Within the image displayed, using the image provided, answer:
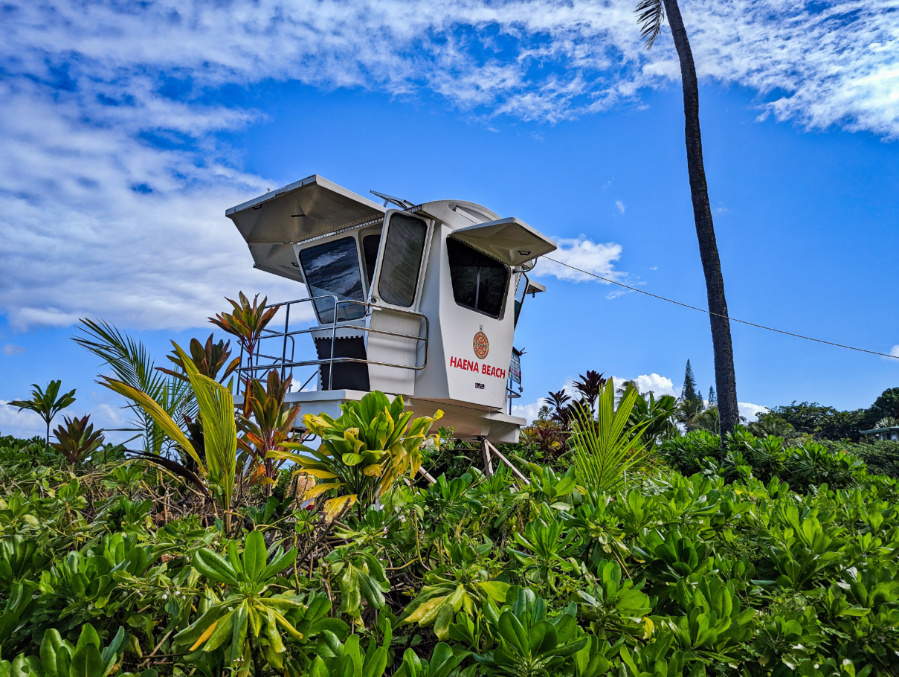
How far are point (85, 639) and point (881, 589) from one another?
2.68m

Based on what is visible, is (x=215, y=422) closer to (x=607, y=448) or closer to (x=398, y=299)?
(x=607, y=448)

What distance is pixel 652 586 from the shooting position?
2.17 meters

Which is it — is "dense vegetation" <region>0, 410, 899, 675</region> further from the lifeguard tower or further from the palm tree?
the palm tree

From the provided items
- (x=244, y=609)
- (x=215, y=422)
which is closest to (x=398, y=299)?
(x=215, y=422)

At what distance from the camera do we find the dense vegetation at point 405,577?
5.07ft

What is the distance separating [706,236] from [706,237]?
19mm

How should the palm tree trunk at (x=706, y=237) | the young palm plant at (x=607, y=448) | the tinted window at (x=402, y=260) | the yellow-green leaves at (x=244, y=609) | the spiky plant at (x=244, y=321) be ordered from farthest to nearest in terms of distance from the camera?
the palm tree trunk at (x=706, y=237)
the tinted window at (x=402, y=260)
the spiky plant at (x=244, y=321)
the young palm plant at (x=607, y=448)
the yellow-green leaves at (x=244, y=609)

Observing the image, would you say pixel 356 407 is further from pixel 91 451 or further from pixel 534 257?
pixel 534 257

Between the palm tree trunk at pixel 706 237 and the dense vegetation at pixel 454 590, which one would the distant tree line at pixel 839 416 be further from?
the dense vegetation at pixel 454 590

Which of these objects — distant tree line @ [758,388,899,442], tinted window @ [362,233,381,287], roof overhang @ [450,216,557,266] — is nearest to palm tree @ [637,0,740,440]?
roof overhang @ [450,216,557,266]

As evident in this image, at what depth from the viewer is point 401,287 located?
8.35 metres

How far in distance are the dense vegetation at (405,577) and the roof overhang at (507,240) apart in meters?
Result: 5.77

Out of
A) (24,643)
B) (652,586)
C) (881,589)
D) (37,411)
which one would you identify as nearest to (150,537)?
(24,643)

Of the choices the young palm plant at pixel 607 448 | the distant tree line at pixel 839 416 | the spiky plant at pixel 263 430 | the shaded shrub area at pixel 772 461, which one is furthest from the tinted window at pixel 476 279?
the distant tree line at pixel 839 416
